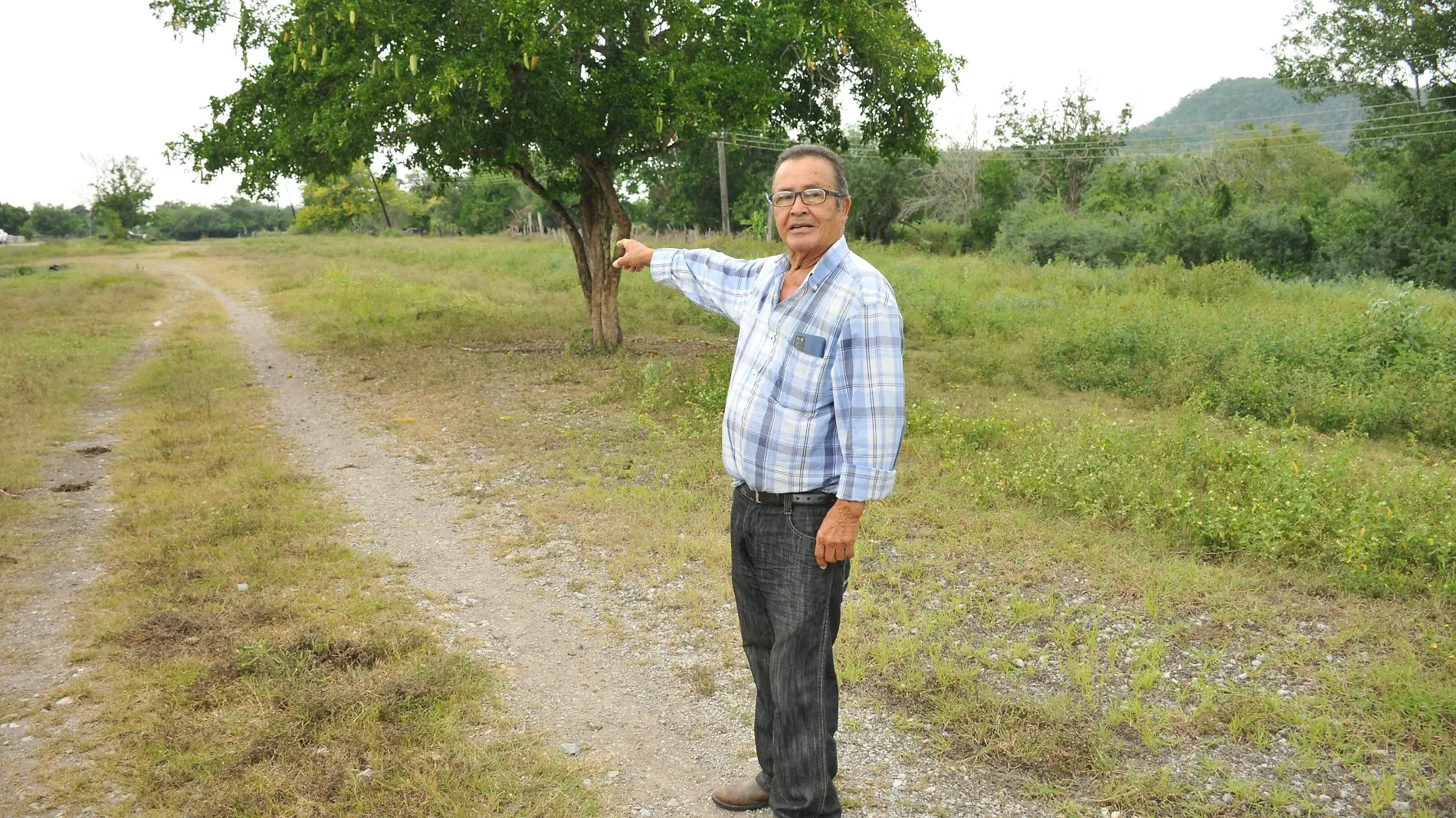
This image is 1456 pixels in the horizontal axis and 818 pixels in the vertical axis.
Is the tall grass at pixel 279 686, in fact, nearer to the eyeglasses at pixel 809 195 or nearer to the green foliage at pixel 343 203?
the eyeglasses at pixel 809 195

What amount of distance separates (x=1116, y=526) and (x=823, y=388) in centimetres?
448

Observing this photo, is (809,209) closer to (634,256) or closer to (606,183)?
(634,256)

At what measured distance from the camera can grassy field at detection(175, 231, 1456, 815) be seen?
3828 mm

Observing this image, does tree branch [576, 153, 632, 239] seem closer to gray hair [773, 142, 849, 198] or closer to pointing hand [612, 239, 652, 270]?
pointing hand [612, 239, 652, 270]

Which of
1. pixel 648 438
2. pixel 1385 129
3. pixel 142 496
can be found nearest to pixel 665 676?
pixel 648 438

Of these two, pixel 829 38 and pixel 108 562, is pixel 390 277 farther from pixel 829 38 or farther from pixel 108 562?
pixel 108 562

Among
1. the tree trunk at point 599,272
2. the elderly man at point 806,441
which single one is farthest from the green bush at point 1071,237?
the elderly man at point 806,441

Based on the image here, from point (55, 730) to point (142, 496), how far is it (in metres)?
3.79

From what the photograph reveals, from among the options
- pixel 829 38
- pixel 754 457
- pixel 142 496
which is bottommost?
pixel 142 496

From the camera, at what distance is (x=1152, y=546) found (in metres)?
5.94

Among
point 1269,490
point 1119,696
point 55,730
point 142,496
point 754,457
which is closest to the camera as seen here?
point 754,457

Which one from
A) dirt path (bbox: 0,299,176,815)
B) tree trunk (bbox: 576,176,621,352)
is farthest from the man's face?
tree trunk (bbox: 576,176,621,352)

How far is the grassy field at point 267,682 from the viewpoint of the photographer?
11.3ft

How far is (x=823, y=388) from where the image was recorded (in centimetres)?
270
